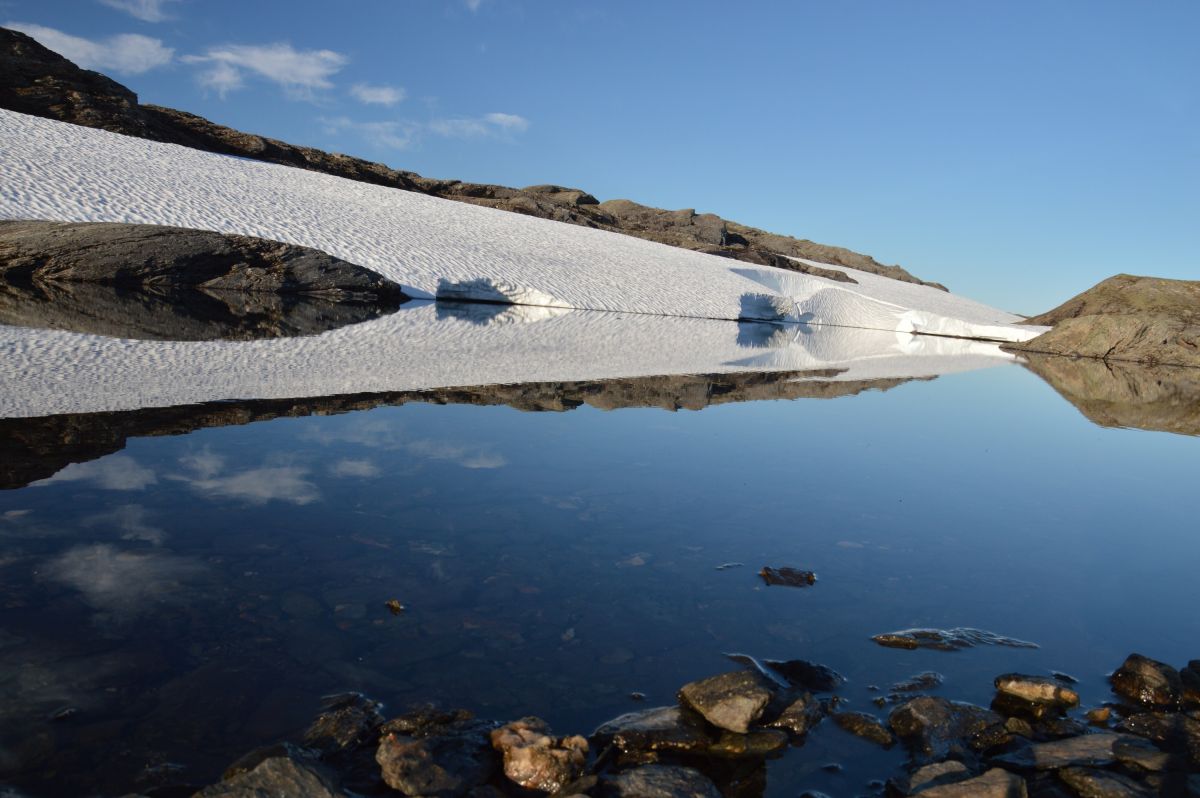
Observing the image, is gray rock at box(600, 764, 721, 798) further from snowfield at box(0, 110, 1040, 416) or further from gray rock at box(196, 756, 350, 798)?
snowfield at box(0, 110, 1040, 416)

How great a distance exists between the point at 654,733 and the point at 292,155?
1179 inches

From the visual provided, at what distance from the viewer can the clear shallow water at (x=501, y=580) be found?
1918mm

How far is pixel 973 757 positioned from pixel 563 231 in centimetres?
2401

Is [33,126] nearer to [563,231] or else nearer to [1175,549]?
[563,231]

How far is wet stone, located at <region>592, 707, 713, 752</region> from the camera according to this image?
1.86m

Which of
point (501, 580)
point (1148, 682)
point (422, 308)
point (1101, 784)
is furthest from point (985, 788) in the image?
point (422, 308)

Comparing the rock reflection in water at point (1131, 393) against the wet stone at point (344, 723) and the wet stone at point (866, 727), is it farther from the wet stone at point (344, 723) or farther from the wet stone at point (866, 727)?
the wet stone at point (344, 723)

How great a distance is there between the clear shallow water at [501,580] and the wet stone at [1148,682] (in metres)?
0.08

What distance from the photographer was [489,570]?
2773 mm

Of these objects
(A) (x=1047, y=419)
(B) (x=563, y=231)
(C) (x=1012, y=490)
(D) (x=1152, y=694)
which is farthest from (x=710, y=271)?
(D) (x=1152, y=694)

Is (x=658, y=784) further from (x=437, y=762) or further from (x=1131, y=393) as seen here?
(x=1131, y=393)

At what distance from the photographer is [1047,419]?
27.5 ft

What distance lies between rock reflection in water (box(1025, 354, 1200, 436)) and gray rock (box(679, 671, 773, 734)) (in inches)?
310

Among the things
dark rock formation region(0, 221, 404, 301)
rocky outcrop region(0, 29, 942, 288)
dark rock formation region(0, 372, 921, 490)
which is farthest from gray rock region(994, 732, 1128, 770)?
rocky outcrop region(0, 29, 942, 288)
